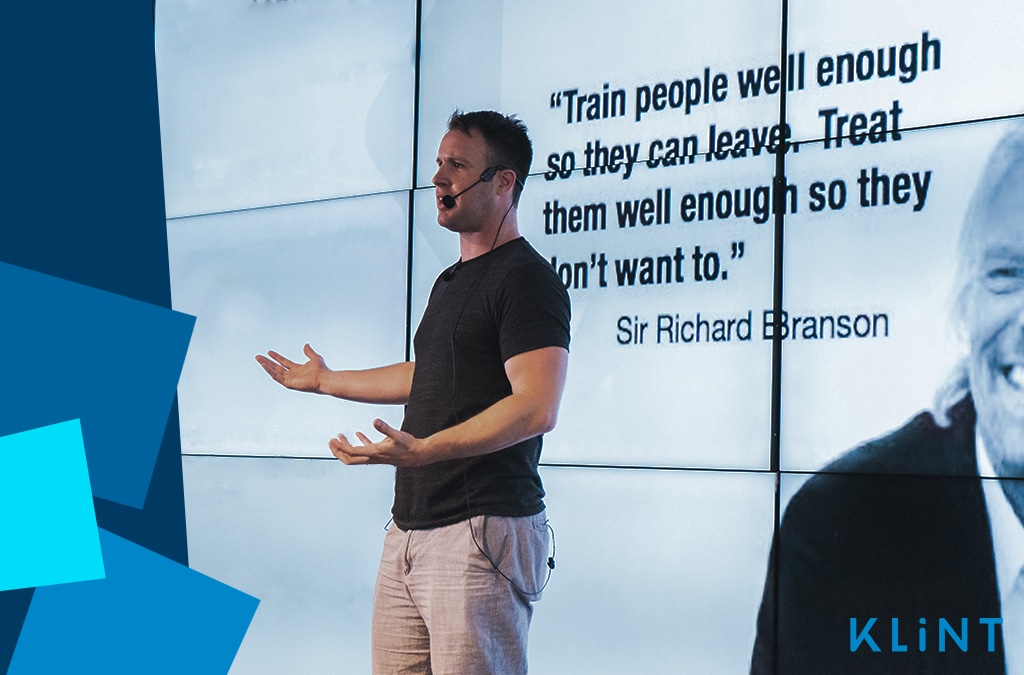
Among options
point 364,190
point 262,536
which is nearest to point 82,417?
point 262,536

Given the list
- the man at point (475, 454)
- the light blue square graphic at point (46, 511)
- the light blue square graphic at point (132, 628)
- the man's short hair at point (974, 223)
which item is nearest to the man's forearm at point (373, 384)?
the man at point (475, 454)

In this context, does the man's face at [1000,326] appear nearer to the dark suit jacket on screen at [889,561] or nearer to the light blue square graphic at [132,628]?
the dark suit jacket on screen at [889,561]

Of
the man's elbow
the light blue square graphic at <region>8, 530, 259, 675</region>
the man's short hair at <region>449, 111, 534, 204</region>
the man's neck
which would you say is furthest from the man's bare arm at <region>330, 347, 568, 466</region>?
the light blue square graphic at <region>8, 530, 259, 675</region>

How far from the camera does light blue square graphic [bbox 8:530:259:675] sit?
338 centimetres

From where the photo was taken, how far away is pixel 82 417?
137 inches

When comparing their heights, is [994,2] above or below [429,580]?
above

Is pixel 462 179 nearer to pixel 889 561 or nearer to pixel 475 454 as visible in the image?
pixel 475 454

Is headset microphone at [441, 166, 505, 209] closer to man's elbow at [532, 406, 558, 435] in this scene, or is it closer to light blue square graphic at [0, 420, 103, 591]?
man's elbow at [532, 406, 558, 435]

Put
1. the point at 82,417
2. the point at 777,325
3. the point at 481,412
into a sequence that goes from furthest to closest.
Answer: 1. the point at 82,417
2. the point at 777,325
3. the point at 481,412

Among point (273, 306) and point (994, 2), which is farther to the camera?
point (273, 306)

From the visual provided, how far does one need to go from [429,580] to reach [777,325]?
103 cm

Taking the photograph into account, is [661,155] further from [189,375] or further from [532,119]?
[189,375]

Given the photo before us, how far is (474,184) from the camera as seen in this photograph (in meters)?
2.19

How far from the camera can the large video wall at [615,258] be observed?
98.8 inches
